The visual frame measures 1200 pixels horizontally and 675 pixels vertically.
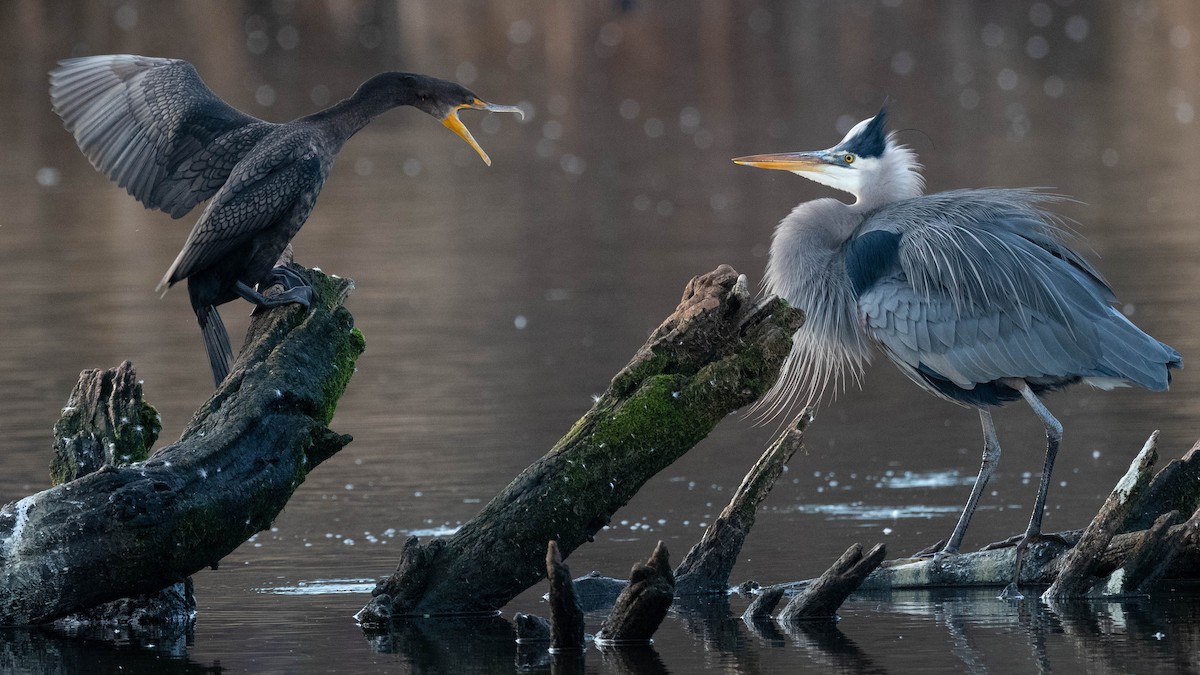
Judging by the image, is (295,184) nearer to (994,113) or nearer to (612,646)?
(612,646)

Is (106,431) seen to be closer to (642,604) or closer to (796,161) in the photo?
(642,604)

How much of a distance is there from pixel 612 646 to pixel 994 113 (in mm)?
26158

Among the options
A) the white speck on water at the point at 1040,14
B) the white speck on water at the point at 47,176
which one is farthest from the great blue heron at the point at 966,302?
the white speck on water at the point at 1040,14

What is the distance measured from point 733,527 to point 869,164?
248 cm

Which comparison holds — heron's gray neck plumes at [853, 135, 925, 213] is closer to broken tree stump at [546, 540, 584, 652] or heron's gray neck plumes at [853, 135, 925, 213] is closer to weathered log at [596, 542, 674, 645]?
weathered log at [596, 542, 674, 645]

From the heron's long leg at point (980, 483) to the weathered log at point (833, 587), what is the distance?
99 centimetres

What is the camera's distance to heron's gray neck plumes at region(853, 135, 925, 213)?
962cm

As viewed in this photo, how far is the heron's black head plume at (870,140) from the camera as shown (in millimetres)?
9594

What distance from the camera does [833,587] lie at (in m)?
7.38

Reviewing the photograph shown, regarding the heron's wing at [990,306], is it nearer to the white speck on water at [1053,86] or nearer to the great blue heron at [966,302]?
the great blue heron at [966,302]

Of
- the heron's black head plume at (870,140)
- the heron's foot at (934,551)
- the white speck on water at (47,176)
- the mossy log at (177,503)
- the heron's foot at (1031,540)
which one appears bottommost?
the heron's foot at (934,551)

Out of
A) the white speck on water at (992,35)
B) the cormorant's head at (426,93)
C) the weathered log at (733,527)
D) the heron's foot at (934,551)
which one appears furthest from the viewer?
the white speck on water at (992,35)

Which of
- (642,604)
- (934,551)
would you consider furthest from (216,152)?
(934,551)

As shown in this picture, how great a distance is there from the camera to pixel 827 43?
43.8 metres
